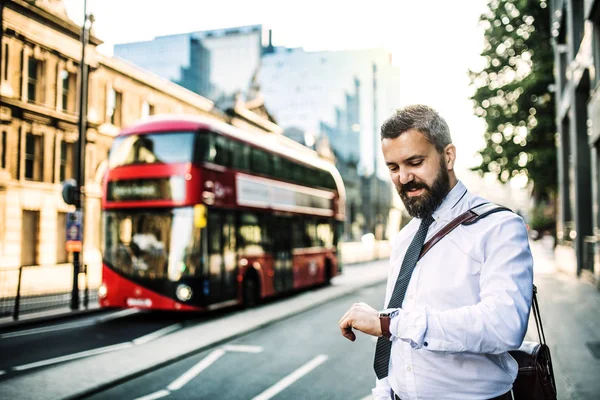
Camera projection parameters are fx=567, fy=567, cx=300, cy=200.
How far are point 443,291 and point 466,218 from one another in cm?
25

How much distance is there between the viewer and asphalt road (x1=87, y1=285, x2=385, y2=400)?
19.8 ft

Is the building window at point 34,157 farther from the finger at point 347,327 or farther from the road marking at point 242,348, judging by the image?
the finger at point 347,327

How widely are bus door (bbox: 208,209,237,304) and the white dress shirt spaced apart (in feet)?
31.0

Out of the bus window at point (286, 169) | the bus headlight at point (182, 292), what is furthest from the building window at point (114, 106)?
the bus headlight at point (182, 292)

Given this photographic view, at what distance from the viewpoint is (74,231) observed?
12.6m

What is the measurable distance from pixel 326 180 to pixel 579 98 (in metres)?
9.08

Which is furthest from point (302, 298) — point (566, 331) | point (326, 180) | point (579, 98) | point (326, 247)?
point (579, 98)

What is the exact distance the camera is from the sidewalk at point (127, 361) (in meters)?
5.87

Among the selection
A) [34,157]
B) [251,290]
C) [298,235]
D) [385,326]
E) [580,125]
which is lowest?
[251,290]

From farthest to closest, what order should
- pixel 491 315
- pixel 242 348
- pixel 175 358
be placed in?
pixel 242 348 → pixel 175 358 → pixel 491 315

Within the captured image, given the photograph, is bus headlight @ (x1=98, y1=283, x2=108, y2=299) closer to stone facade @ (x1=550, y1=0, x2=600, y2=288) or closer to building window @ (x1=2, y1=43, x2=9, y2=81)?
stone facade @ (x1=550, y1=0, x2=600, y2=288)

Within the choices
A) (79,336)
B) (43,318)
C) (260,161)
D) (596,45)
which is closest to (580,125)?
(596,45)

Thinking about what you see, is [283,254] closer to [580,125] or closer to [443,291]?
[580,125]

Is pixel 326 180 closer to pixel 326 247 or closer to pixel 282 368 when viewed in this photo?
pixel 326 247
